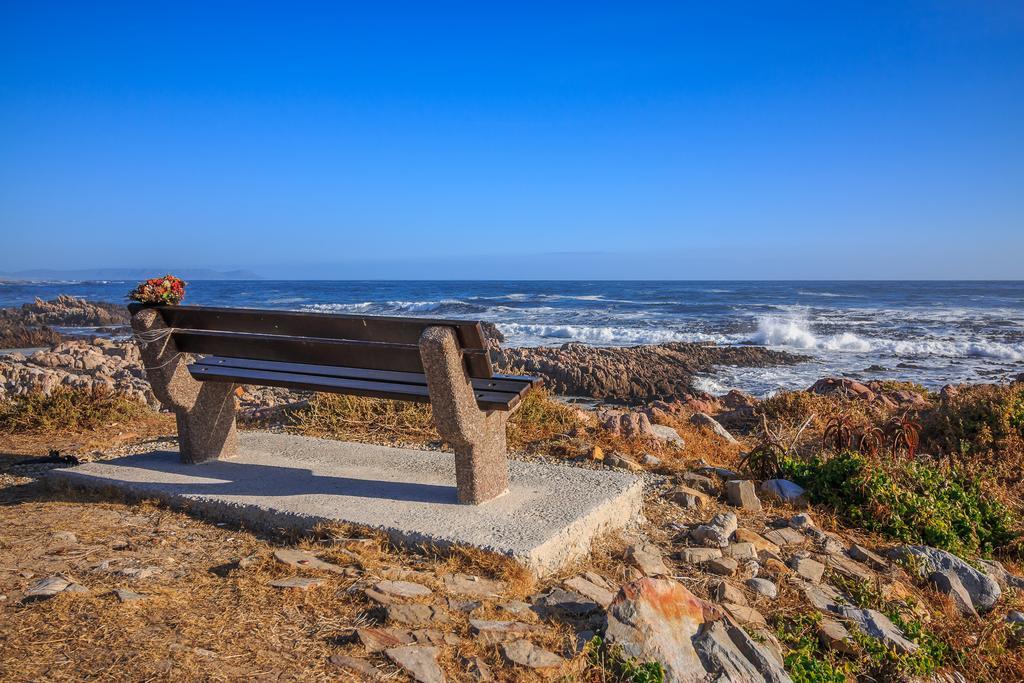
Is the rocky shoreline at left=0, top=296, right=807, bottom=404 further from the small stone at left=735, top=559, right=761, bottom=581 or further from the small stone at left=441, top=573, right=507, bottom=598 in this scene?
the small stone at left=441, top=573, right=507, bottom=598

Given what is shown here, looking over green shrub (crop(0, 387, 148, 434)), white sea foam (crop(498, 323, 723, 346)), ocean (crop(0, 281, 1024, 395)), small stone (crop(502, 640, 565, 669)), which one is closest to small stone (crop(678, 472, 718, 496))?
small stone (crop(502, 640, 565, 669))

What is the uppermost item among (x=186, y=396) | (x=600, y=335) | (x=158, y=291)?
(x=158, y=291)

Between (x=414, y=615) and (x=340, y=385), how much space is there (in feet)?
5.74

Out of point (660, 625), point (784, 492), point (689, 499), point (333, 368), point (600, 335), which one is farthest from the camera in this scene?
point (600, 335)

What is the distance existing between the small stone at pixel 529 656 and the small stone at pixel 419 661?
0.26 metres

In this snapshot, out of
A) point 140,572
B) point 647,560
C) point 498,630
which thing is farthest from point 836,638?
point 140,572

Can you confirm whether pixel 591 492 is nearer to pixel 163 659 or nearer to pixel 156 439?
pixel 163 659

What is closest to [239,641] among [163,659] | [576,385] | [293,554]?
[163,659]

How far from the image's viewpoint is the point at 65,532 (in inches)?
141

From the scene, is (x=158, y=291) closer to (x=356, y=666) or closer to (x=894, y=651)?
(x=356, y=666)

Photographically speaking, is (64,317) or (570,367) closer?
(570,367)

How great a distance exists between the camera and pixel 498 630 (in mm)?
2592

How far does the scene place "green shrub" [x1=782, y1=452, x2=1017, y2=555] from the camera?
423 centimetres

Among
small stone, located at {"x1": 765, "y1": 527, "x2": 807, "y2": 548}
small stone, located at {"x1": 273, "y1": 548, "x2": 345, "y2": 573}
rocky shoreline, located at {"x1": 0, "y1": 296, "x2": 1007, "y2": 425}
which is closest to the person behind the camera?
small stone, located at {"x1": 273, "y1": 548, "x2": 345, "y2": 573}
